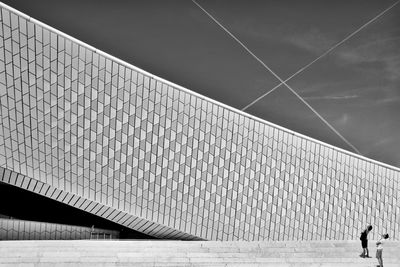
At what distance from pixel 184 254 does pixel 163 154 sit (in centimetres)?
502

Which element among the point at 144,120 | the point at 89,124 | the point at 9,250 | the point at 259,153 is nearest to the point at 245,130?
the point at 259,153

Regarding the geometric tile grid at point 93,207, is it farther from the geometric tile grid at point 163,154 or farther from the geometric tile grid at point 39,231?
the geometric tile grid at point 39,231

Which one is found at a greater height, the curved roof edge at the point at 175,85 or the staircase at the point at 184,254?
the curved roof edge at the point at 175,85

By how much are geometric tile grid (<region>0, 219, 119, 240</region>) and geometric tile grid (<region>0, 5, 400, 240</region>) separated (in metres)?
1.49

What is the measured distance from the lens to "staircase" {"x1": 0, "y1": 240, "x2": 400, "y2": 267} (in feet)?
37.8

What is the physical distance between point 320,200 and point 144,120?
6973 mm

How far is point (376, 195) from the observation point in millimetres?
20250

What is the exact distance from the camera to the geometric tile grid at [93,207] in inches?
624

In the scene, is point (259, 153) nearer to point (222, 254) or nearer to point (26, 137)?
point (222, 254)

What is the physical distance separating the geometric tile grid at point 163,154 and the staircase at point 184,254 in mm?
4020

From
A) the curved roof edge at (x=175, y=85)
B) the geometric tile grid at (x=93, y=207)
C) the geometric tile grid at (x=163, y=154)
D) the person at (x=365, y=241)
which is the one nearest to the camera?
the person at (x=365, y=241)

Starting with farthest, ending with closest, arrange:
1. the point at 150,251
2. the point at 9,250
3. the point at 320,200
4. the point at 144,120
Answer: the point at 320,200 → the point at 144,120 → the point at 150,251 → the point at 9,250

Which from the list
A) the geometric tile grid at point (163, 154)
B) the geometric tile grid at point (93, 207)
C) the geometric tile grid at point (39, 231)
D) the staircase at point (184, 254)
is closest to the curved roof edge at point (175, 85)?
the geometric tile grid at point (163, 154)

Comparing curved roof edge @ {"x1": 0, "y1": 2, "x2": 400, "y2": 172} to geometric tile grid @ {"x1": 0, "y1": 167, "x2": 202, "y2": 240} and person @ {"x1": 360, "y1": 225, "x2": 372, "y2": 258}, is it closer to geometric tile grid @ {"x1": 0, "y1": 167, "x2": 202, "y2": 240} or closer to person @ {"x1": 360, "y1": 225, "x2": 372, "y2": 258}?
geometric tile grid @ {"x1": 0, "y1": 167, "x2": 202, "y2": 240}
